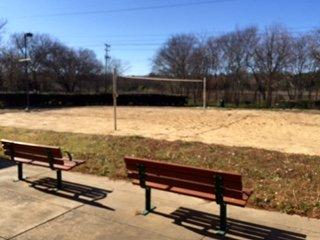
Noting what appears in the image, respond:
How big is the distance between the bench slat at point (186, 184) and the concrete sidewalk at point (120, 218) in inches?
17.5

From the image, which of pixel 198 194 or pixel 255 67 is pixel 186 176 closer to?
pixel 198 194

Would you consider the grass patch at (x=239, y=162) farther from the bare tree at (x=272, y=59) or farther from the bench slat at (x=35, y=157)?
the bare tree at (x=272, y=59)

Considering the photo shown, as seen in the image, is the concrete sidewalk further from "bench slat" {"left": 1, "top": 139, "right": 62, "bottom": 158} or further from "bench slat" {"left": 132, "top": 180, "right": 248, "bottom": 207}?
"bench slat" {"left": 1, "top": 139, "right": 62, "bottom": 158}

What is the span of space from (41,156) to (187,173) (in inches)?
122

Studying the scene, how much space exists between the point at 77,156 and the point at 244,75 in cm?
4851

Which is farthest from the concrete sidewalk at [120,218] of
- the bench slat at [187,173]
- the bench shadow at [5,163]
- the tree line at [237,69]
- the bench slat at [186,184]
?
the tree line at [237,69]

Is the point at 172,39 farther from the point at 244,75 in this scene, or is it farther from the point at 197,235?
the point at 197,235

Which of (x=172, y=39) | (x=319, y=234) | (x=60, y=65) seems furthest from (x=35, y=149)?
(x=60, y=65)

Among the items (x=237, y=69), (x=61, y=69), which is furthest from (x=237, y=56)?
(x=61, y=69)

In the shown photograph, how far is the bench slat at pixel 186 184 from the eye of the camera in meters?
5.60

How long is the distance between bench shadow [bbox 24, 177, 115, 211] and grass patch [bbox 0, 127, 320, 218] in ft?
3.24

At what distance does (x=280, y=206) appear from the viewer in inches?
261

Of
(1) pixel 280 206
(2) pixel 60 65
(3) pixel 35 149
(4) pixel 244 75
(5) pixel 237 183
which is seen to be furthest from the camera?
(2) pixel 60 65

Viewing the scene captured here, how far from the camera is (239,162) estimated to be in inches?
368
